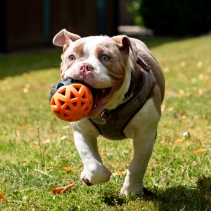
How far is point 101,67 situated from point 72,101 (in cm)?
36

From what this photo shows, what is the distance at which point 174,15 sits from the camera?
24484 millimetres

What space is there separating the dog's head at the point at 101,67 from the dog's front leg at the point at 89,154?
0.27 meters

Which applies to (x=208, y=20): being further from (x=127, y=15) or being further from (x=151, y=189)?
(x=151, y=189)

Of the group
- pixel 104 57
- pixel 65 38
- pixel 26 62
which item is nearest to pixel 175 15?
pixel 26 62

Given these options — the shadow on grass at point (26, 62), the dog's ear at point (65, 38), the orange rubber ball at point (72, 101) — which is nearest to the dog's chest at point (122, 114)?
the orange rubber ball at point (72, 101)

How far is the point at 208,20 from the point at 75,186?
867 inches

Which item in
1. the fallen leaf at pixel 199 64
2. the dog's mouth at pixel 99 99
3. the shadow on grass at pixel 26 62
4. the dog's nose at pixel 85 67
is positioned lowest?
the shadow on grass at pixel 26 62

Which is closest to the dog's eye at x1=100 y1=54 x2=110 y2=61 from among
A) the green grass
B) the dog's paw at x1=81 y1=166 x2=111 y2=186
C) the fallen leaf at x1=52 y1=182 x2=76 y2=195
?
the dog's paw at x1=81 y1=166 x2=111 y2=186

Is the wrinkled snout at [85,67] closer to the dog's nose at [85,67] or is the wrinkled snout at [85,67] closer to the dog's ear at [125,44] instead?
the dog's nose at [85,67]

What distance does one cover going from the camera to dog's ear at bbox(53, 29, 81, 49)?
13.5 ft

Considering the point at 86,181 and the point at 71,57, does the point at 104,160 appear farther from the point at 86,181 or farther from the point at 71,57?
the point at 71,57

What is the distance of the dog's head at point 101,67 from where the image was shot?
11.6 feet

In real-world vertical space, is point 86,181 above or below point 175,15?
above

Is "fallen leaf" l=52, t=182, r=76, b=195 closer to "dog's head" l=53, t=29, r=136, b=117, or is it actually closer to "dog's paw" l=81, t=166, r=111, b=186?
"dog's paw" l=81, t=166, r=111, b=186
